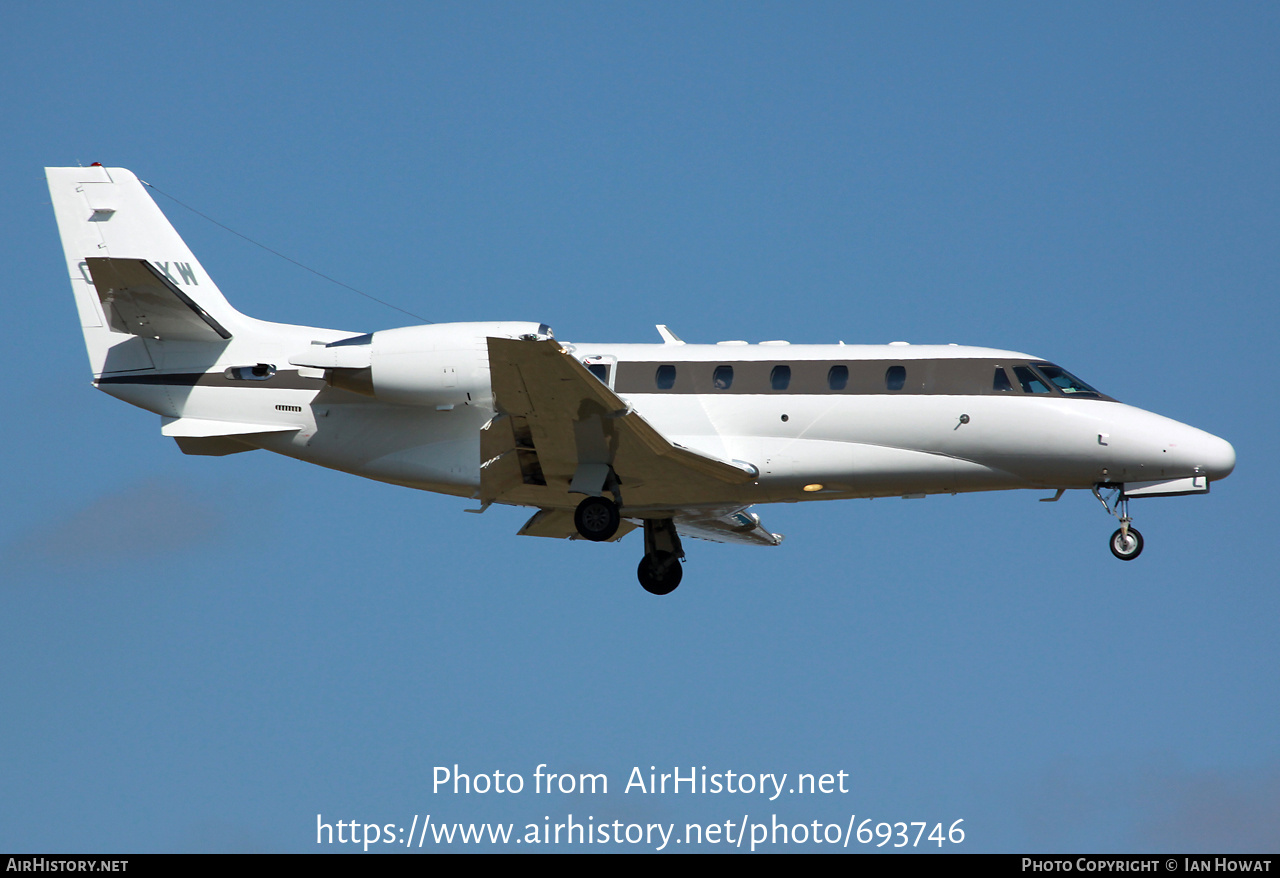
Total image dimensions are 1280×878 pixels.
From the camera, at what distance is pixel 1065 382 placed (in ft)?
62.6

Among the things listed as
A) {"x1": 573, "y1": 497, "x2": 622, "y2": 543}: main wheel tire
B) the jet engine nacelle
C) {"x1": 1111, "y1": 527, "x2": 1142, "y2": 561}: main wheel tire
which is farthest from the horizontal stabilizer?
{"x1": 1111, "y1": 527, "x2": 1142, "y2": 561}: main wheel tire

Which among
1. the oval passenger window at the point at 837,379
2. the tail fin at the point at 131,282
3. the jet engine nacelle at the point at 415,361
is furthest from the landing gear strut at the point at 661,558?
the tail fin at the point at 131,282

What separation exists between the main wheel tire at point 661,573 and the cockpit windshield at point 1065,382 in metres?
6.25

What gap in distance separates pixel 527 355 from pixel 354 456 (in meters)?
4.31

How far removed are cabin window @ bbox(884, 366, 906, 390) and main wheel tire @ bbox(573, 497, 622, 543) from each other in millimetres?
4126

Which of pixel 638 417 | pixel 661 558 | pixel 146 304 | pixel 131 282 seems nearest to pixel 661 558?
pixel 661 558

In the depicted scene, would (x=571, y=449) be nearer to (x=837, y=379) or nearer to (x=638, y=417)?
(x=638, y=417)

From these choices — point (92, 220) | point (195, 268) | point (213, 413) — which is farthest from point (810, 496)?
point (92, 220)

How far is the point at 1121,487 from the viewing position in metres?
19.0

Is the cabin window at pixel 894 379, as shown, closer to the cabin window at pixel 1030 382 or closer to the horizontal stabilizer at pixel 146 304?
the cabin window at pixel 1030 382

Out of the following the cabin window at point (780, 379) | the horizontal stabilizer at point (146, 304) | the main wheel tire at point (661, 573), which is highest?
the horizontal stabilizer at point (146, 304)

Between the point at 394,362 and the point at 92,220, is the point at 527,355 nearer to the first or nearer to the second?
the point at 394,362

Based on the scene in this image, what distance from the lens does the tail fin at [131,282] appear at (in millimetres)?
18984

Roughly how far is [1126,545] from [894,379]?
392 cm
